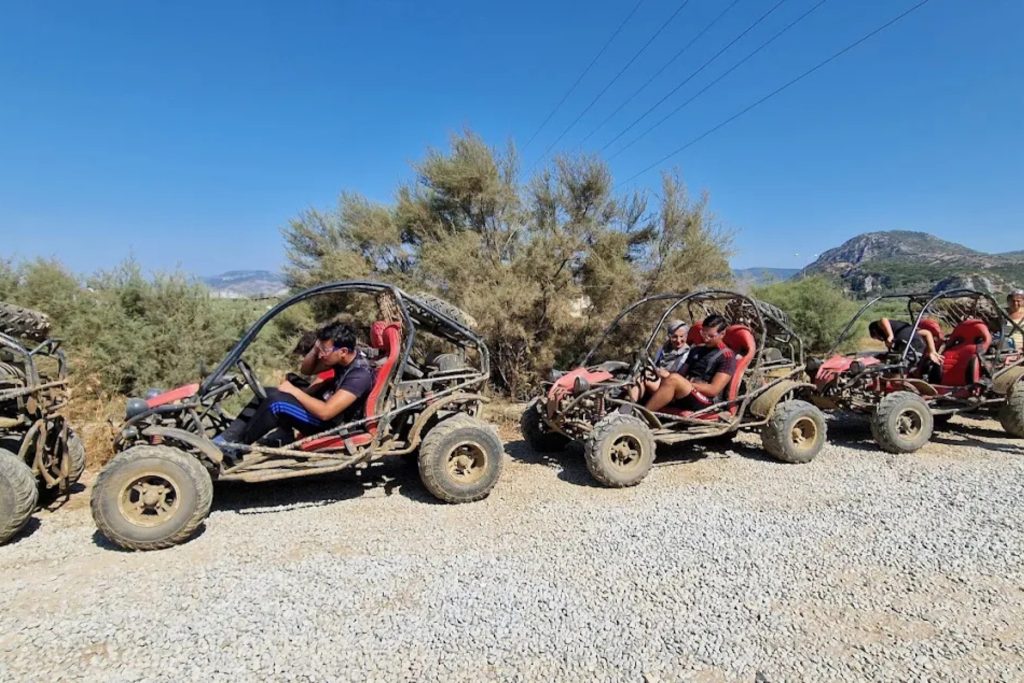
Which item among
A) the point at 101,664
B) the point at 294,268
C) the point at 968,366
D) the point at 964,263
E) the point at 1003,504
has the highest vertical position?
the point at 964,263

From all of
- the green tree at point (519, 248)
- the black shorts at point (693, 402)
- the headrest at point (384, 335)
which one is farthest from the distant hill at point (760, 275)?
the headrest at point (384, 335)

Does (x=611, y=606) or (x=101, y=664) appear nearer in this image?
(x=101, y=664)

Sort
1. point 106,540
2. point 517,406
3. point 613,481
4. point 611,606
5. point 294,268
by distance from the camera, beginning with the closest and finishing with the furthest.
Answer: point 611,606, point 106,540, point 613,481, point 517,406, point 294,268

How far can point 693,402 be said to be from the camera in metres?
5.88

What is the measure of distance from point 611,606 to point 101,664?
2.59m

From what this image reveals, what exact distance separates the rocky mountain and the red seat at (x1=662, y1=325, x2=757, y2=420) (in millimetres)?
24955

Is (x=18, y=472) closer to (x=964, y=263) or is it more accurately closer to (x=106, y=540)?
Result: (x=106, y=540)

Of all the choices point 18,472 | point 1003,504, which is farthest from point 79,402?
point 1003,504

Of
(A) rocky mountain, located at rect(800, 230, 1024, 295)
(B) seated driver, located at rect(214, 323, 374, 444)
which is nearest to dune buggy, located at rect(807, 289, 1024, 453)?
(B) seated driver, located at rect(214, 323, 374, 444)

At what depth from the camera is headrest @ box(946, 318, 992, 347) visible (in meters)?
6.78

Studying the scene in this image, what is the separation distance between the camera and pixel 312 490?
5184mm

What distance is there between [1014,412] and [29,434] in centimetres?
999

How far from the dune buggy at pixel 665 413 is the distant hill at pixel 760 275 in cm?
602

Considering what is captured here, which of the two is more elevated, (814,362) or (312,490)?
(814,362)
